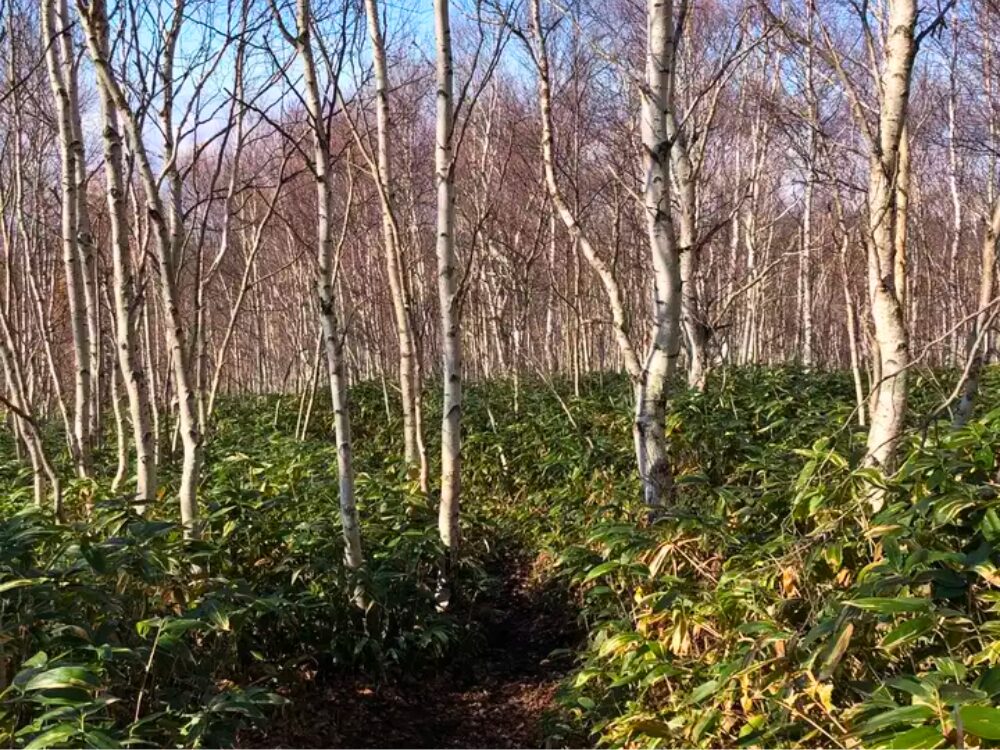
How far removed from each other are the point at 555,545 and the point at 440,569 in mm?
1026

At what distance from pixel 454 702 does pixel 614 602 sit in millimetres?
920

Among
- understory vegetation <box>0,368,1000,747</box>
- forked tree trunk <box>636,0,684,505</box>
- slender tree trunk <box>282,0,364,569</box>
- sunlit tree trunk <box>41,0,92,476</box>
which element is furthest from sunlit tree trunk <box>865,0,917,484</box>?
sunlit tree trunk <box>41,0,92,476</box>

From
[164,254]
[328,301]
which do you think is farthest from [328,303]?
[164,254]

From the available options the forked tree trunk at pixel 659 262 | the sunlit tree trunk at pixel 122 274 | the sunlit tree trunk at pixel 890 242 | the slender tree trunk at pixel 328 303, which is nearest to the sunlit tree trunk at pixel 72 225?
the sunlit tree trunk at pixel 122 274

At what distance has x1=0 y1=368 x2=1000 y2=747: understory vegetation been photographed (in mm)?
1911

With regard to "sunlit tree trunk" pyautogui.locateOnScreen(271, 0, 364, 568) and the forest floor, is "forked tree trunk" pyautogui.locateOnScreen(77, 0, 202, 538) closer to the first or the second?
"sunlit tree trunk" pyautogui.locateOnScreen(271, 0, 364, 568)

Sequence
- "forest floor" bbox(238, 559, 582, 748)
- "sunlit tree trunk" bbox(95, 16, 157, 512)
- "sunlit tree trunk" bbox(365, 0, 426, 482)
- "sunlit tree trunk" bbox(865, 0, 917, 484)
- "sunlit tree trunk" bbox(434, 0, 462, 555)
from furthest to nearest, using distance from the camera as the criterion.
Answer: "sunlit tree trunk" bbox(365, 0, 426, 482) → "sunlit tree trunk" bbox(434, 0, 462, 555) → "sunlit tree trunk" bbox(95, 16, 157, 512) → "forest floor" bbox(238, 559, 582, 748) → "sunlit tree trunk" bbox(865, 0, 917, 484)

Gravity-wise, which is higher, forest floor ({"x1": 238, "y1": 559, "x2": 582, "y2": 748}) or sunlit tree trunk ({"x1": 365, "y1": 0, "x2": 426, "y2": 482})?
sunlit tree trunk ({"x1": 365, "y1": 0, "x2": 426, "y2": 482})

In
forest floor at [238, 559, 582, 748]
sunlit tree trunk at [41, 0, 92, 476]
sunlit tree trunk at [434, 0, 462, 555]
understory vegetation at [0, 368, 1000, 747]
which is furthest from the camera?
sunlit tree trunk at [41, 0, 92, 476]

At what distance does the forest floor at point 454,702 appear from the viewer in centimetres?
311

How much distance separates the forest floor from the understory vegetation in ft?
0.26

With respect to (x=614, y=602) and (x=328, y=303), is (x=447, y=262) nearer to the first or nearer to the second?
(x=328, y=303)

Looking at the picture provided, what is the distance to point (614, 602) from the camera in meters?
3.62

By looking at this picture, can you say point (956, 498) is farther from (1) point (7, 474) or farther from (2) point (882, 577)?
(1) point (7, 474)
